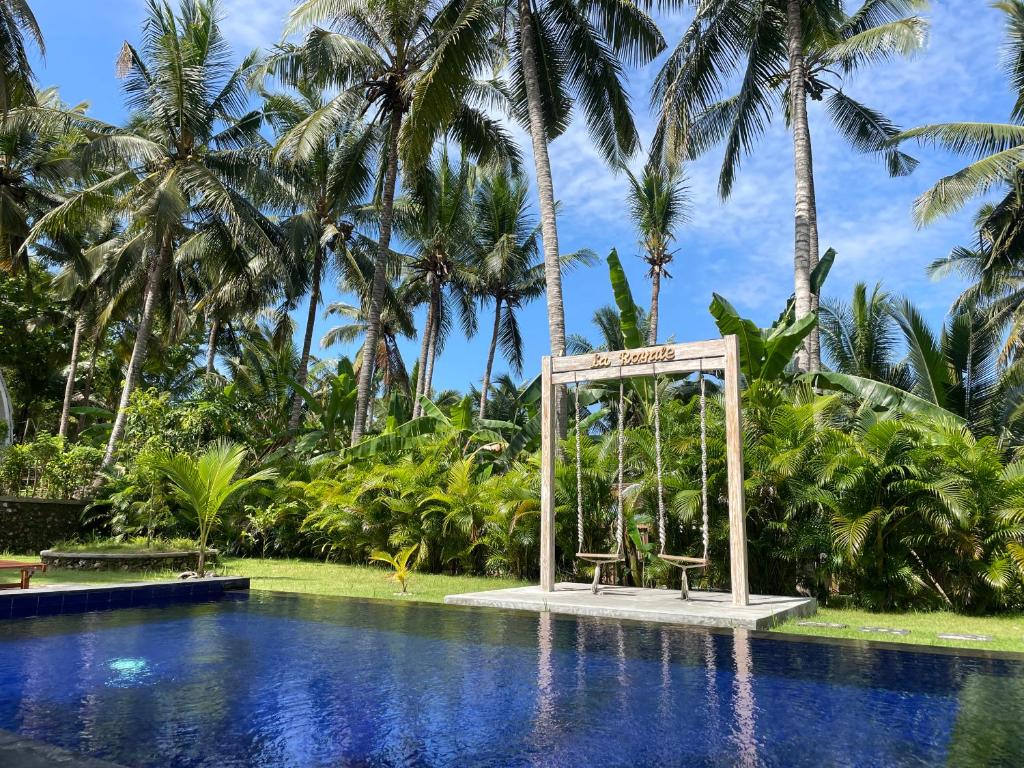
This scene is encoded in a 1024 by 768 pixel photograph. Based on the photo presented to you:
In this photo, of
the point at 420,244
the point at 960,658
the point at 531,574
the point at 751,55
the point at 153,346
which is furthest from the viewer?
the point at 153,346

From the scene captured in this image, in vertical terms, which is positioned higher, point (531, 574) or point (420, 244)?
point (420, 244)

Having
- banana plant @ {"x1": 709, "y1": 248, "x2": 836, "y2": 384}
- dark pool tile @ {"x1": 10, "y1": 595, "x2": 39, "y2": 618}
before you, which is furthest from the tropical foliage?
dark pool tile @ {"x1": 10, "y1": 595, "x2": 39, "y2": 618}

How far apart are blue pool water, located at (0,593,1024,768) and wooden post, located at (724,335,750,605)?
1541 mm

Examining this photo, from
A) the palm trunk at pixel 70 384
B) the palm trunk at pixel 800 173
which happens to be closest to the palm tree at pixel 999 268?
the palm trunk at pixel 800 173

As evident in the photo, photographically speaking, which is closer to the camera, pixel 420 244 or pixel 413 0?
pixel 413 0

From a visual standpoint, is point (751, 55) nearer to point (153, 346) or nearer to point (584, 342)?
point (584, 342)

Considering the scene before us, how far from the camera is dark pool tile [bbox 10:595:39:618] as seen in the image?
8.08 meters

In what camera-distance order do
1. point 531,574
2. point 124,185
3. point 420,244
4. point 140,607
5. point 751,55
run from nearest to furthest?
point 140,607, point 531,574, point 751,55, point 124,185, point 420,244

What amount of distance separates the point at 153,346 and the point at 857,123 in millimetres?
27501

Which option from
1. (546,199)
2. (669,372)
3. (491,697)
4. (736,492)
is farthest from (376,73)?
(491,697)

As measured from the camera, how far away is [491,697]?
4953mm

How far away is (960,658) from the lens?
20.7 feet

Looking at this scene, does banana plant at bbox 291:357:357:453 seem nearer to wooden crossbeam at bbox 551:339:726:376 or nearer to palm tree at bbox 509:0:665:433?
palm tree at bbox 509:0:665:433

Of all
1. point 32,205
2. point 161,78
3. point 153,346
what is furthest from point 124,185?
point 153,346
